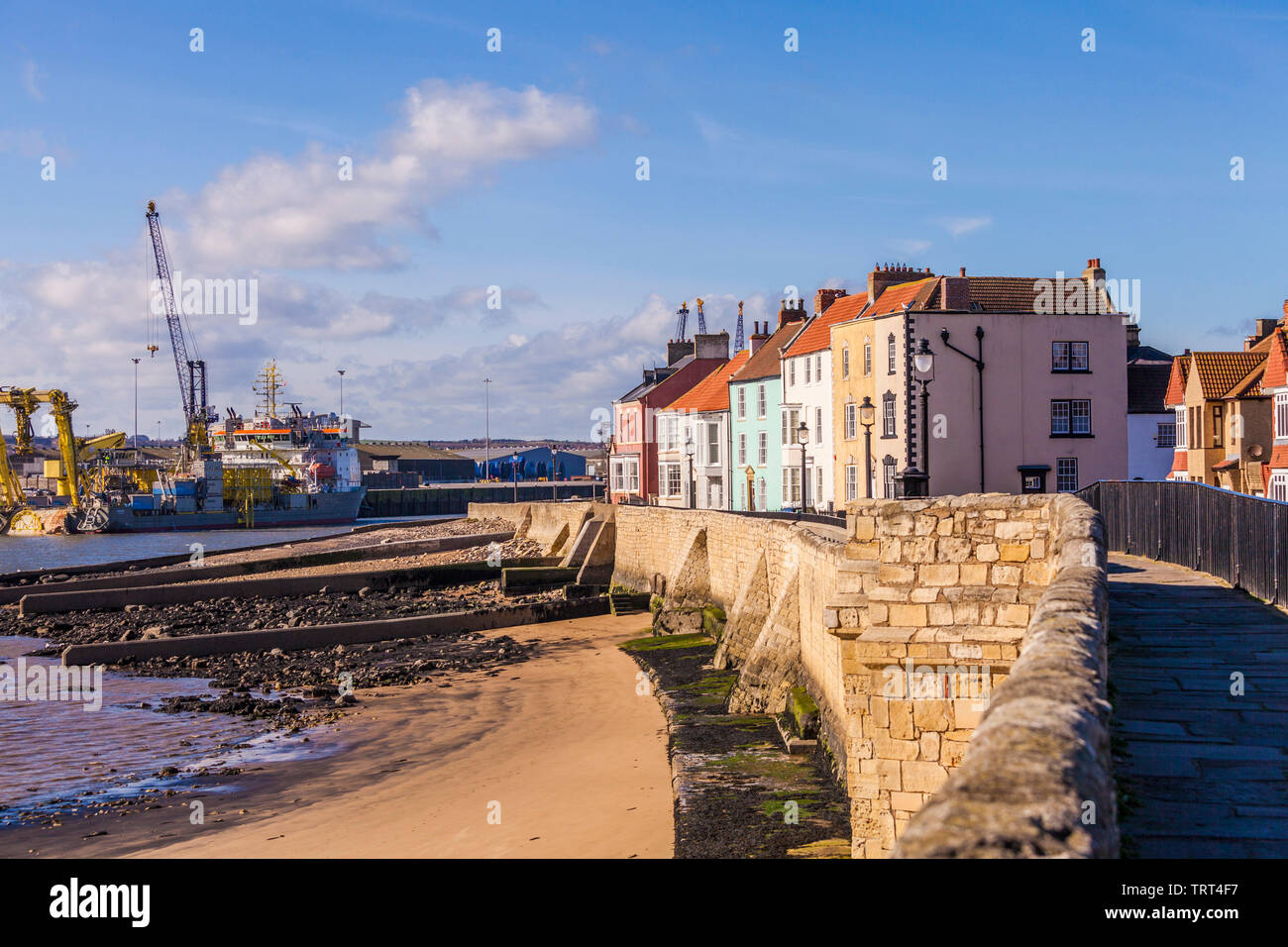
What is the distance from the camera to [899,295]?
39.8 meters

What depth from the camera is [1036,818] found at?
330cm

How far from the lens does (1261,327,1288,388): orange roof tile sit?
34094 mm

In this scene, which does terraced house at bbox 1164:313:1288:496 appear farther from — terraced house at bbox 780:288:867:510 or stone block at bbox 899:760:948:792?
stone block at bbox 899:760:948:792

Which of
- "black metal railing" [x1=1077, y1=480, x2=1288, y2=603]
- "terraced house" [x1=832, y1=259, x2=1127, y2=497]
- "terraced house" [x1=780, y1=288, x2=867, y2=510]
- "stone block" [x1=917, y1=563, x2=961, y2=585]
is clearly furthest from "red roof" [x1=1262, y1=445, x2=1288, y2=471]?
"stone block" [x1=917, y1=563, x2=961, y2=585]

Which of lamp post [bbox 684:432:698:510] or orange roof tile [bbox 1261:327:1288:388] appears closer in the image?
orange roof tile [bbox 1261:327:1288:388]

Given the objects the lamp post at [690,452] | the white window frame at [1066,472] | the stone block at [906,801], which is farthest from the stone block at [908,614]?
the lamp post at [690,452]

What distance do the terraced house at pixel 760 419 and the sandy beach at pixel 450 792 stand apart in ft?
87.4

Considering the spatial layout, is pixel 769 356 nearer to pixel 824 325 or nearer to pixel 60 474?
pixel 824 325

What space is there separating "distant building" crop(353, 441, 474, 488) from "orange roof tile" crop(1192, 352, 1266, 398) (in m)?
A: 145

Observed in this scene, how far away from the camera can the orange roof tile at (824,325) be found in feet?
146

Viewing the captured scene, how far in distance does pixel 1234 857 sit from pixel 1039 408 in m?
33.1

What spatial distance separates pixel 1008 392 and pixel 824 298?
1580cm

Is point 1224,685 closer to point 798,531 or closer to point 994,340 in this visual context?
point 798,531
